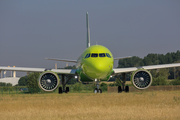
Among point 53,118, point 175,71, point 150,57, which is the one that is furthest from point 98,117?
point 150,57

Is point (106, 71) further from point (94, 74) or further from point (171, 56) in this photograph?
point (171, 56)

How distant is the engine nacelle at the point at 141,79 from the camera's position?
21219mm

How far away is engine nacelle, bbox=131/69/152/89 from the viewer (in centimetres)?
2122

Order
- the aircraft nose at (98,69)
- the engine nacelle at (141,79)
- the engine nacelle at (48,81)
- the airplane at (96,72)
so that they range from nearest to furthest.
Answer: the aircraft nose at (98,69) < the airplane at (96,72) < the engine nacelle at (48,81) < the engine nacelle at (141,79)

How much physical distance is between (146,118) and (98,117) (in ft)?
5.17

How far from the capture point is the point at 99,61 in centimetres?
1938

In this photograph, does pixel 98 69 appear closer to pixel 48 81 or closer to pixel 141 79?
pixel 141 79

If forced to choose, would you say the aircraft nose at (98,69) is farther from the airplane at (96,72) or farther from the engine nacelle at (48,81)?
the engine nacelle at (48,81)

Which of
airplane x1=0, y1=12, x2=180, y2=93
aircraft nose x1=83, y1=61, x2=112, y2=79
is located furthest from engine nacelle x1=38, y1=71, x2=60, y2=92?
aircraft nose x1=83, y1=61, x2=112, y2=79

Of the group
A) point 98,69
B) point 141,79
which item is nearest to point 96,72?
point 98,69

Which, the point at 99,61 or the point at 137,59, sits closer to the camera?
the point at 99,61

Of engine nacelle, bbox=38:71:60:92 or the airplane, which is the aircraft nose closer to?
the airplane

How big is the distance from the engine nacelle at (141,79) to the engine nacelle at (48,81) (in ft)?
19.1

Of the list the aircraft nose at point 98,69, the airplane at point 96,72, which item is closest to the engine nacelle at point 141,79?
the airplane at point 96,72
